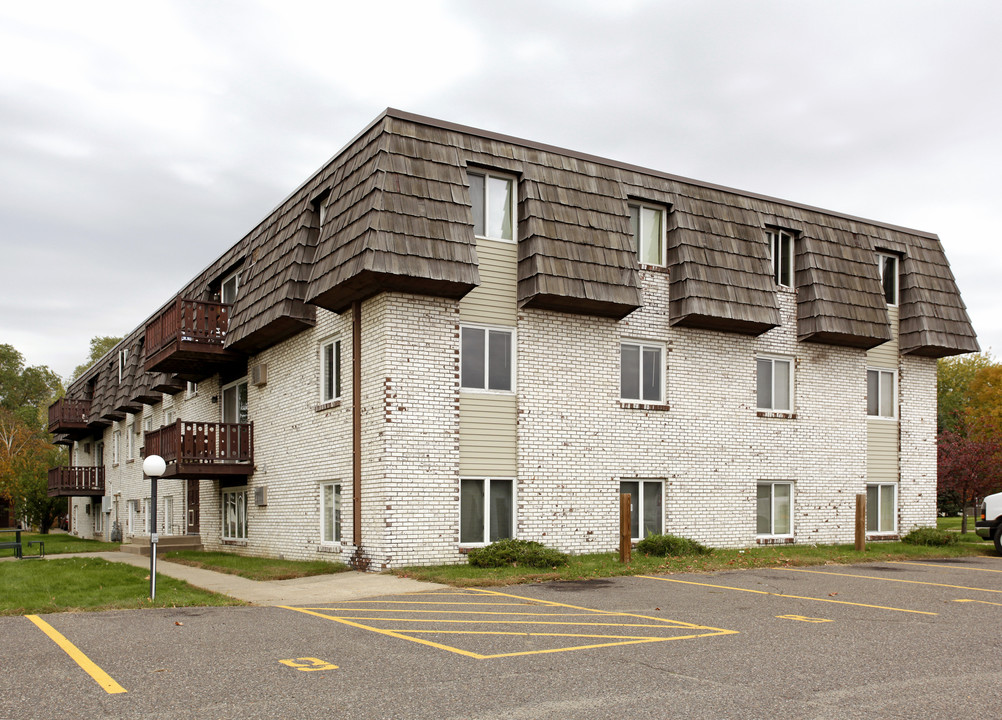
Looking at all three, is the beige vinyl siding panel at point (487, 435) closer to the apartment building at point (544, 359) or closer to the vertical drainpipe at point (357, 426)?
the apartment building at point (544, 359)

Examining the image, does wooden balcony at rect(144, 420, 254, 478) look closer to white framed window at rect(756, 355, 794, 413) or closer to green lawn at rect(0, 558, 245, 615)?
green lawn at rect(0, 558, 245, 615)

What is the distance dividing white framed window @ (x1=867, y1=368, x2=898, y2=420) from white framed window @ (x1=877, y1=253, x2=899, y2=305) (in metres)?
1.95

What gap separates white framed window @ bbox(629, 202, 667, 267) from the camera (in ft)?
66.7

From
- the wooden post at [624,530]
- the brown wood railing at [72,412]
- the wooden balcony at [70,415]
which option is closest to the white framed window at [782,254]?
the wooden post at [624,530]

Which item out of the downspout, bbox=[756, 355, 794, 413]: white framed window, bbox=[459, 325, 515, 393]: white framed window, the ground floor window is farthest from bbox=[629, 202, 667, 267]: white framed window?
the ground floor window

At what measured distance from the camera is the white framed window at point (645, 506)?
1970cm

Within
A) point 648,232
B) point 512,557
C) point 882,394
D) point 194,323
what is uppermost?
point 648,232

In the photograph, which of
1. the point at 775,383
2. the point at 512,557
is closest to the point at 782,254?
the point at 775,383

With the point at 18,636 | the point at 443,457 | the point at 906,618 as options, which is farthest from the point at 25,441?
the point at 906,618

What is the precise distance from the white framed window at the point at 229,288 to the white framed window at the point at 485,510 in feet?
35.6

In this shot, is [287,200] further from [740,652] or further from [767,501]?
[740,652]

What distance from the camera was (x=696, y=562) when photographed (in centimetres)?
1681

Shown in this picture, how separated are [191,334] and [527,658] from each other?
1733 cm

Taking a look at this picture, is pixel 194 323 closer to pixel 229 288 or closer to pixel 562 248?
pixel 229 288
